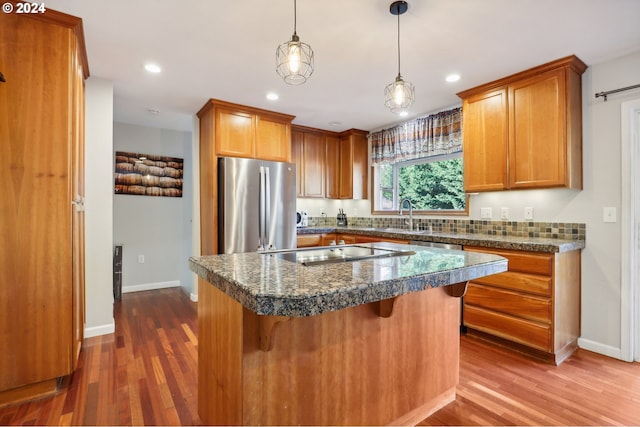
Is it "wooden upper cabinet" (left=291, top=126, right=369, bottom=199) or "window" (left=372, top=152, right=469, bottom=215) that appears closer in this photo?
"window" (left=372, top=152, right=469, bottom=215)

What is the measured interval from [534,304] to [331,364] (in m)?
1.89

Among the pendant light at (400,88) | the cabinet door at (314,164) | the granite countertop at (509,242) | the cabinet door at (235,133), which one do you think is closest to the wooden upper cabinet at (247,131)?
the cabinet door at (235,133)

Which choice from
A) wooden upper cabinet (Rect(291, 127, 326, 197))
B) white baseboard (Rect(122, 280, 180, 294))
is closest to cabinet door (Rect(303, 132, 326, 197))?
wooden upper cabinet (Rect(291, 127, 326, 197))

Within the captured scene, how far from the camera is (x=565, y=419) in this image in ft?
5.57

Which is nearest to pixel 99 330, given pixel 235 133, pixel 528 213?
pixel 235 133

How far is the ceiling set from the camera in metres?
1.88

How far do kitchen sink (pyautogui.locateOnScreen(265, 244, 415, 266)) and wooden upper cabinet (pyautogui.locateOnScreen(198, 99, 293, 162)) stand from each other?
2.23m

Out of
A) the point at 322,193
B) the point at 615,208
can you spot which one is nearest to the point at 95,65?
the point at 322,193

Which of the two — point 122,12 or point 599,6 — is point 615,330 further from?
point 122,12

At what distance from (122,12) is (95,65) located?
0.93 meters

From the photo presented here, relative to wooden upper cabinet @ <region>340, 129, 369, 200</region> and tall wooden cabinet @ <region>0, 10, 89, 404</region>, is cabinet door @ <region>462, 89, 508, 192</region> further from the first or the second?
tall wooden cabinet @ <region>0, 10, 89, 404</region>

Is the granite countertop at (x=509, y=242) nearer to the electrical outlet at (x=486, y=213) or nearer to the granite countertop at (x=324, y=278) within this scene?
the electrical outlet at (x=486, y=213)

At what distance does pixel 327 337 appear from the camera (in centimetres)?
131

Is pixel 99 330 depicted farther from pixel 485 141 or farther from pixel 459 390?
pixel 485 141
